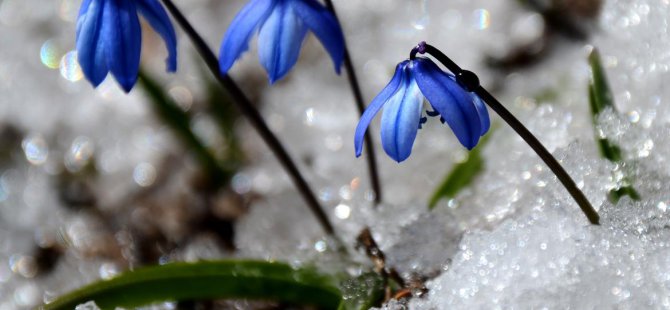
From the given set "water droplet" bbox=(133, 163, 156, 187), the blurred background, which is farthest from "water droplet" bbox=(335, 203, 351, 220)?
"water droplet" bbox=(133, 163, 156, 187)

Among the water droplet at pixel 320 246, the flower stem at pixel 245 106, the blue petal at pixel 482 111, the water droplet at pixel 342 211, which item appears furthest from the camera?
the water droplet at pixel 342 211

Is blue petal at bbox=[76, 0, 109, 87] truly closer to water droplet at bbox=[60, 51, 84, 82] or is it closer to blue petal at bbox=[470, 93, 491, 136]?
blue petal at bbox=[470, 93, 491, 136]

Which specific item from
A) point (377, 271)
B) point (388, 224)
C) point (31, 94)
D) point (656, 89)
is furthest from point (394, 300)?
point (31, 94)

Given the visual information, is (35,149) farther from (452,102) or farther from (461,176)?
(452,102)

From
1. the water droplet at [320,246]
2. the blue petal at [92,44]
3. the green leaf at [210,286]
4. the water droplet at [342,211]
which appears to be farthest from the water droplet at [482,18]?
the blue petal at [92,44]

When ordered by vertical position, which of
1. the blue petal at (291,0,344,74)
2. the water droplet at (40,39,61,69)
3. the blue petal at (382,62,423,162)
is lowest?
the blue petal at (382,62,423,162)

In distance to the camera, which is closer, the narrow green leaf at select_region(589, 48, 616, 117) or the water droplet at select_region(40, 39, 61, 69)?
the narrow green leaf at select_region(589, 48, 616, 117)

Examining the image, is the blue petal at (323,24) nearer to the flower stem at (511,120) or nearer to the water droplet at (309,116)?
the flower stem at (511,120)
